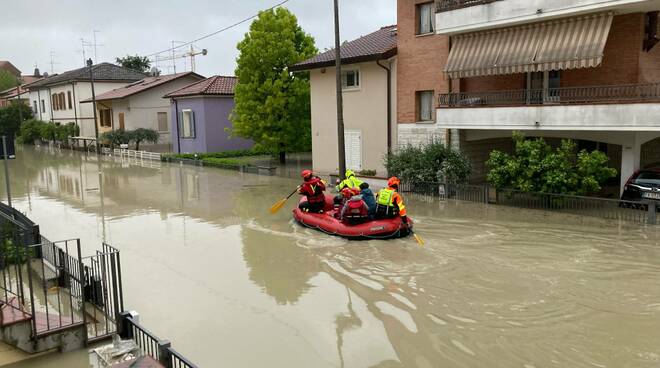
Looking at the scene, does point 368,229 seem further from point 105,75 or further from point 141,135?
point 105,75

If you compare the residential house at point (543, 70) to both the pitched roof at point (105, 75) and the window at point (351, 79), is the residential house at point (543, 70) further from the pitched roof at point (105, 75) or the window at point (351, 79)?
the pitched roof at point (105, 75)

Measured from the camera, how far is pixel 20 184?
2944cm

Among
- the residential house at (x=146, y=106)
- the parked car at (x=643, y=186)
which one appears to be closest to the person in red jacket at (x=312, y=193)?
the parked car at (x=643, y=186)

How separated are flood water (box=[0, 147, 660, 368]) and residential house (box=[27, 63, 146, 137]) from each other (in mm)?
38289

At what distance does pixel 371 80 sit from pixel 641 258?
50.2 ft

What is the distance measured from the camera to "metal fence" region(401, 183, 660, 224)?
16.7 m

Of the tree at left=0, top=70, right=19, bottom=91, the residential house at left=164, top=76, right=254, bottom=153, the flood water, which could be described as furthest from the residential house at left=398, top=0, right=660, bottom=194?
the tree at left=0, top=70, right=19, bottom=91

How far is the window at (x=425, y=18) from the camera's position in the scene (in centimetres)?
2328

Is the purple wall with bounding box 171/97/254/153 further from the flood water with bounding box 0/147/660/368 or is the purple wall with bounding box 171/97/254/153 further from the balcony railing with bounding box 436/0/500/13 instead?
the balcony railing with bounding box 436/0/500/13

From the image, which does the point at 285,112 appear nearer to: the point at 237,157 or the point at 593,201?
the point at 237,157

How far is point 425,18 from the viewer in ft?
77.0

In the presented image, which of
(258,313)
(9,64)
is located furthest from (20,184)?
(9,64)

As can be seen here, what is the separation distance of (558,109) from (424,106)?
268 inches

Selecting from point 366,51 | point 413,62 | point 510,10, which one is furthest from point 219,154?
point 510,10
